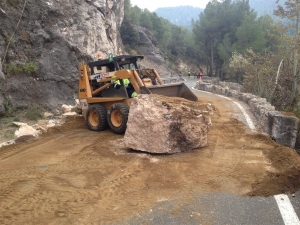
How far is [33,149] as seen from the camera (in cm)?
811

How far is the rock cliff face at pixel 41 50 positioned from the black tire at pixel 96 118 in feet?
15.1

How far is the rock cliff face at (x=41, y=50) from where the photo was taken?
14000 mm

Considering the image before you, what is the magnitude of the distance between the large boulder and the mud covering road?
0.23m

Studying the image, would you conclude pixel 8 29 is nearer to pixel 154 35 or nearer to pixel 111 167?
pixel 111 167

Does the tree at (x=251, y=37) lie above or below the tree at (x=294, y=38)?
above

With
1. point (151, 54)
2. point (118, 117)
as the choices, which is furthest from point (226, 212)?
point (151, 54)

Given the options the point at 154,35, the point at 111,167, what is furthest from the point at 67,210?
the point at 154,35

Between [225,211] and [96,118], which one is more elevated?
[96,118]

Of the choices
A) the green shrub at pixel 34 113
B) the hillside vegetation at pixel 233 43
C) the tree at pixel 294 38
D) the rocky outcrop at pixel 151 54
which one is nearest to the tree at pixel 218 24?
A: the hillside vegetation at pixel 233 43

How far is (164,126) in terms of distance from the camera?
21.7 ft

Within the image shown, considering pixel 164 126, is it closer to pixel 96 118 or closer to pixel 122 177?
pixel 122 177

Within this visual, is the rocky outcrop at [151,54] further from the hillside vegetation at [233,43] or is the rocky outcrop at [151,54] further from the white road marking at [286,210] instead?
the white road marking at [286,210]

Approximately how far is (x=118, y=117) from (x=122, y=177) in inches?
156

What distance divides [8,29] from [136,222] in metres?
13.6
